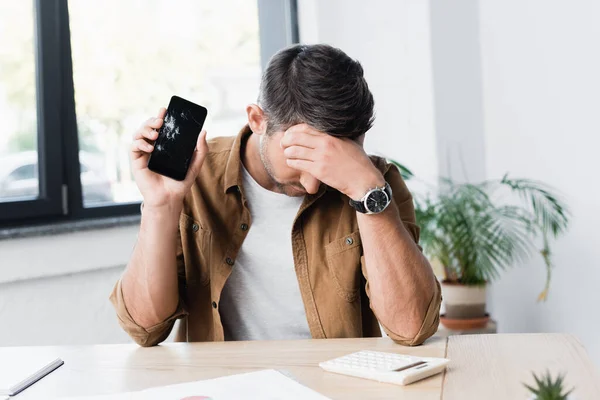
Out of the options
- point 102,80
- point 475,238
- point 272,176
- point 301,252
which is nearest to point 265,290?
point 301,252

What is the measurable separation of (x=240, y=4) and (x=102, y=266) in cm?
128

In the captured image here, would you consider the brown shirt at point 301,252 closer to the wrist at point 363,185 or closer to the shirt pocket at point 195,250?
the shirt pocket at point 195,250

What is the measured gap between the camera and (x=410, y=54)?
113 inches

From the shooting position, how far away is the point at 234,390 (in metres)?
0.92

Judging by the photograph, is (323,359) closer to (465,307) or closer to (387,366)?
(387,366)

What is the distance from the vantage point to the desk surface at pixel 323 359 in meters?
0.92

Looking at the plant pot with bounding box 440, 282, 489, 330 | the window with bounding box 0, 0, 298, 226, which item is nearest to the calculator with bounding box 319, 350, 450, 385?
the window with bounding box 0, 0, 298, 226

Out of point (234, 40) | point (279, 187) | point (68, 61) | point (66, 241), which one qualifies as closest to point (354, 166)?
point (279, 187)

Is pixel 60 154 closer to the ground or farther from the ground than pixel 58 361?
farther from the ground

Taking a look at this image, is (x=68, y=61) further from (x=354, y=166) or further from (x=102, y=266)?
(x=354, y=166)

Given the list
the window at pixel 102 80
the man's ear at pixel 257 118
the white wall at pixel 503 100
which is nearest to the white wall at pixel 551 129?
the white wall at pixel 503 100

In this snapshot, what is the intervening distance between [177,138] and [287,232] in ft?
0.99

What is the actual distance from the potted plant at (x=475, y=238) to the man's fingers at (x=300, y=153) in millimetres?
1264

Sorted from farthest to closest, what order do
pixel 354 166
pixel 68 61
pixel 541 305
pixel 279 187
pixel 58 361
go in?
pixel 541 305
pixel 68 61
pixel 279 187
pixel 354 166
pixel 58 361
